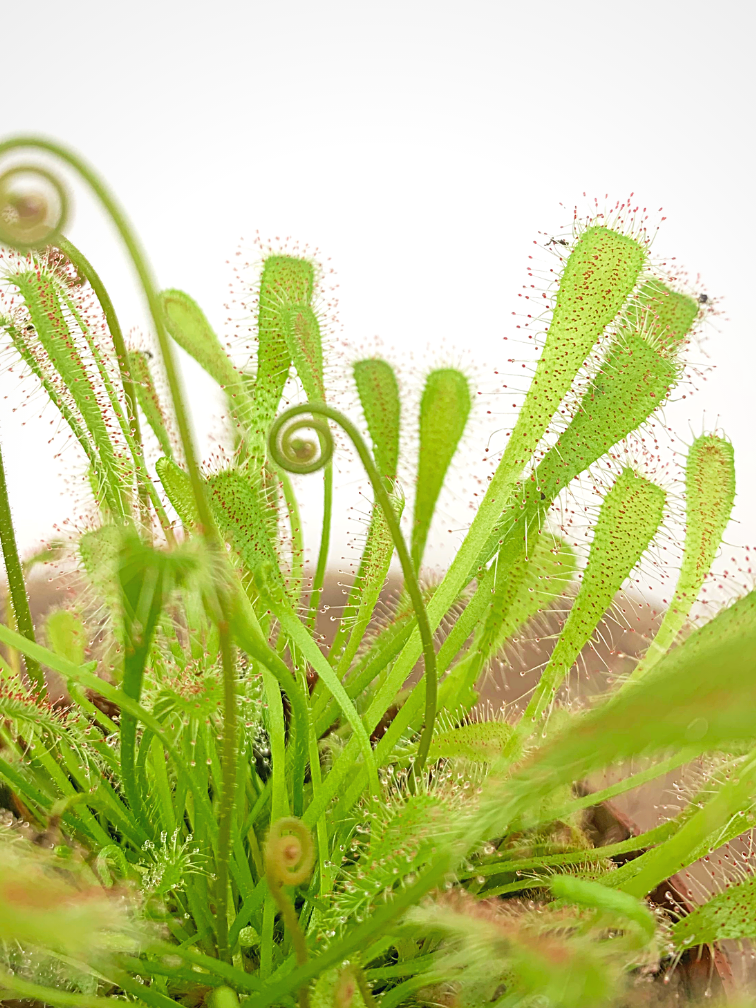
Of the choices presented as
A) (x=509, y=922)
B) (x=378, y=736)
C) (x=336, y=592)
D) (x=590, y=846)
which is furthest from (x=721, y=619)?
(x=336, y=592)

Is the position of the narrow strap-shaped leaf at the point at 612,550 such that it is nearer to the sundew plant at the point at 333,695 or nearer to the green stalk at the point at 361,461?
the sundew plant at the point at 333,695

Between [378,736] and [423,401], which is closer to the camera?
[423,401]

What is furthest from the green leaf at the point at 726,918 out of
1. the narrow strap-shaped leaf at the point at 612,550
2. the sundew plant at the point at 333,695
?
the narrow strap-shaped leaf at the point at 612,550

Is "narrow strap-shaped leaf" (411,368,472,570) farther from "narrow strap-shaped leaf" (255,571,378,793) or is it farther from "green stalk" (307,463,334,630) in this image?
"narrow strap-shaped leaf" (255,571,378,793)

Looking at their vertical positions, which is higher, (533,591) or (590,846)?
(533,591)

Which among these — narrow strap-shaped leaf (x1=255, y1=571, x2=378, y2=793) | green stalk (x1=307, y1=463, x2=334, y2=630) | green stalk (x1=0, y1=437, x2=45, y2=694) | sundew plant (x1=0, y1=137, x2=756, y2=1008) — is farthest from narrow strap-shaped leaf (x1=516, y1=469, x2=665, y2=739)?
green stalk (x1=0, y1=437, x2=45, y2=694)

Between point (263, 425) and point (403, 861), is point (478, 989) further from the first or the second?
point (263, 425)

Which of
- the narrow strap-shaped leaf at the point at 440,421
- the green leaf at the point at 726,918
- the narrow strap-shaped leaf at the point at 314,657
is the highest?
the narrow strap-shaped leaf at the point at 440,421
